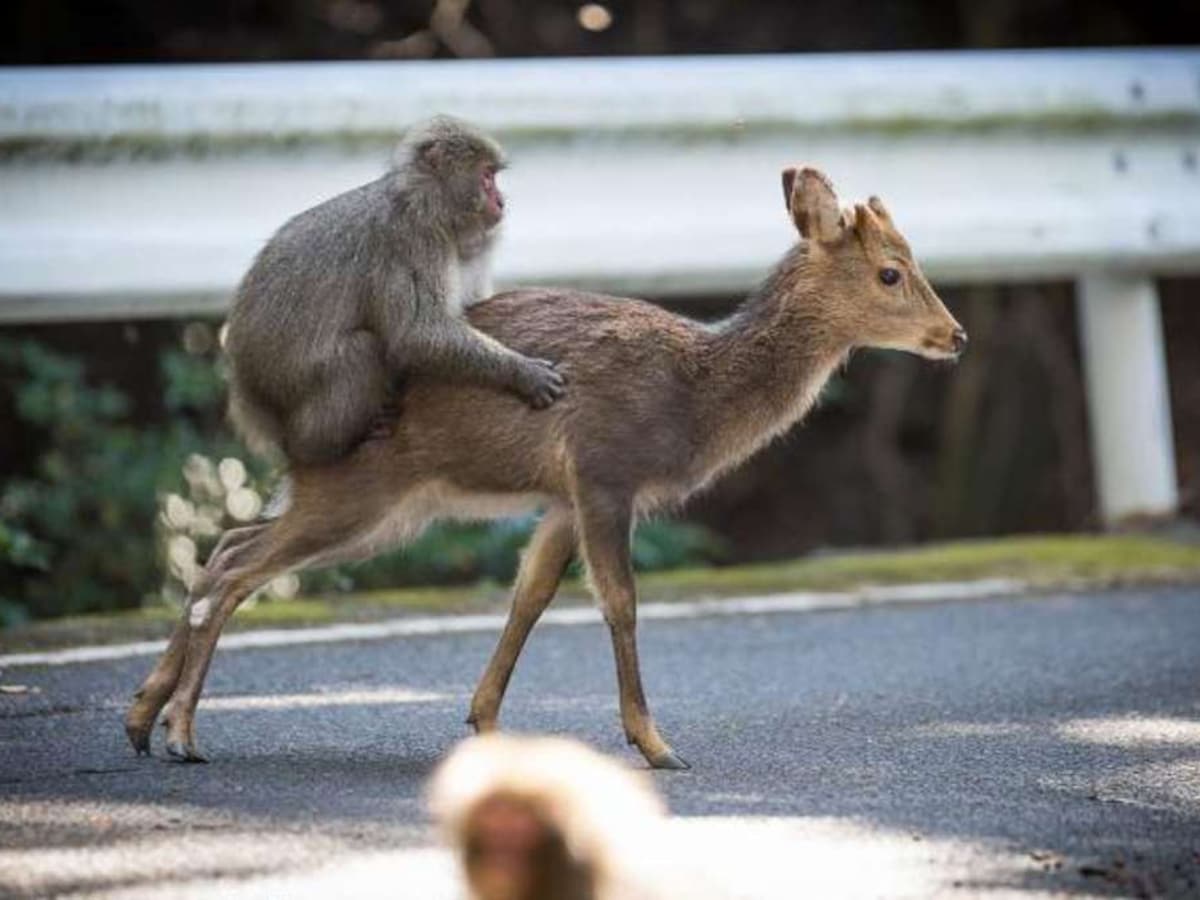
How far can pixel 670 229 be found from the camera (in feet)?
33.3

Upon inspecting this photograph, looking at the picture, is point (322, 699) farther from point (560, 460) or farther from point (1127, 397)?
point (1127, 397)

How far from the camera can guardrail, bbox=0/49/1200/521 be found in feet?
31.0

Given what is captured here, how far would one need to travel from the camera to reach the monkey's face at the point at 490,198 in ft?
24.8

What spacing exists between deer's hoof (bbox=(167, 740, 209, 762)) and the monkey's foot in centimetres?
109

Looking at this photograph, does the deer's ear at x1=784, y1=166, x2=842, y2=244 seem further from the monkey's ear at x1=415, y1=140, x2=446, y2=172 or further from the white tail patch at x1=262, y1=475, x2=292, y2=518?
the white tail patch at x1=262, y1=475, x2=292, y2=518

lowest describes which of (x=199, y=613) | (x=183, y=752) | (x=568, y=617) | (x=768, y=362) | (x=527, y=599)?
(x=568, y=617)

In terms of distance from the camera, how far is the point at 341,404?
713 cm

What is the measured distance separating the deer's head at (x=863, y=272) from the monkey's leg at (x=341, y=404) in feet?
4.59

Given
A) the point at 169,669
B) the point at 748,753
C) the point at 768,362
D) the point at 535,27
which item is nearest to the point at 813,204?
the point at 768,362

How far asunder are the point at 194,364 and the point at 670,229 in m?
2.40

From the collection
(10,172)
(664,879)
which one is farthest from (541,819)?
(10,172)

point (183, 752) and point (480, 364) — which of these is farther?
point (480, 364)

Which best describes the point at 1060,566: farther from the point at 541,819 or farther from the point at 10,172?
the point at 541,819

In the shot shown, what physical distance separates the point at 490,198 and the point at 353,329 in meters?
0.61
